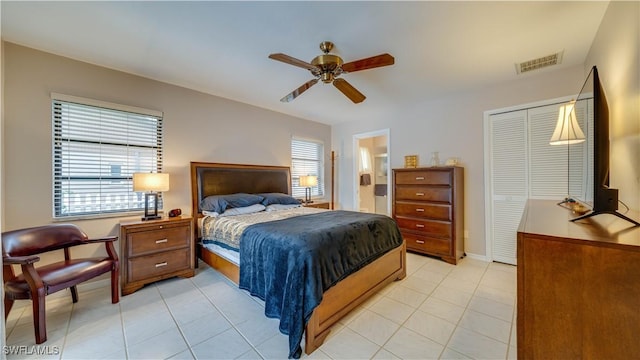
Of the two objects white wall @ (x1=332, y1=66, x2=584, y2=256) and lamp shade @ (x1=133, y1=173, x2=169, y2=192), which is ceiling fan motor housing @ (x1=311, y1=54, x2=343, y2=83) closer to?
lamp shade @ (x1=133, y1=173, x2=169, y2=192)

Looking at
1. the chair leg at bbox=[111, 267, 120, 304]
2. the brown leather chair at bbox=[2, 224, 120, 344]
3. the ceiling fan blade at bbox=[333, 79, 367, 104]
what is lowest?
the chair leg at bbox=[111, 267, 120, 304]

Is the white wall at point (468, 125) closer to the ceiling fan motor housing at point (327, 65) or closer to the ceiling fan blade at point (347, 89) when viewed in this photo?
Answer: the ceiling fan blade at point (347, 89)

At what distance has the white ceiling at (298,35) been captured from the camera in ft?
6.06

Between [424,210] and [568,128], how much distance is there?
1892 mm

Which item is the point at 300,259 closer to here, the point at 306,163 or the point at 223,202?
the point at 223,202

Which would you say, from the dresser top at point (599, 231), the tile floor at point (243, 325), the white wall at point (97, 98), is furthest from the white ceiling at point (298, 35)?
the tile floor at point (243, 325)

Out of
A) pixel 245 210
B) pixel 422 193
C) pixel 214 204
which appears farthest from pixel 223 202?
pixel 422 193

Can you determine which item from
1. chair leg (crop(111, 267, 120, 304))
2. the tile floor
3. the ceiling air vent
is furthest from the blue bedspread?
the ceiling air vent

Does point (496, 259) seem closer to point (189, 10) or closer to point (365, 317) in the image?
point (365, 317)

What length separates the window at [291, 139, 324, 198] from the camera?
16.2 feet

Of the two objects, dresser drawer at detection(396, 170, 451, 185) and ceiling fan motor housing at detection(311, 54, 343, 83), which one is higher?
ceiling fan motor housing at detection(311, 54, 343, 83)

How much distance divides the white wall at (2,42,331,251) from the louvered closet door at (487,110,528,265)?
376 cm

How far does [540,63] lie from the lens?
2.72 metres

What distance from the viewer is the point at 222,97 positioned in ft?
12.4
